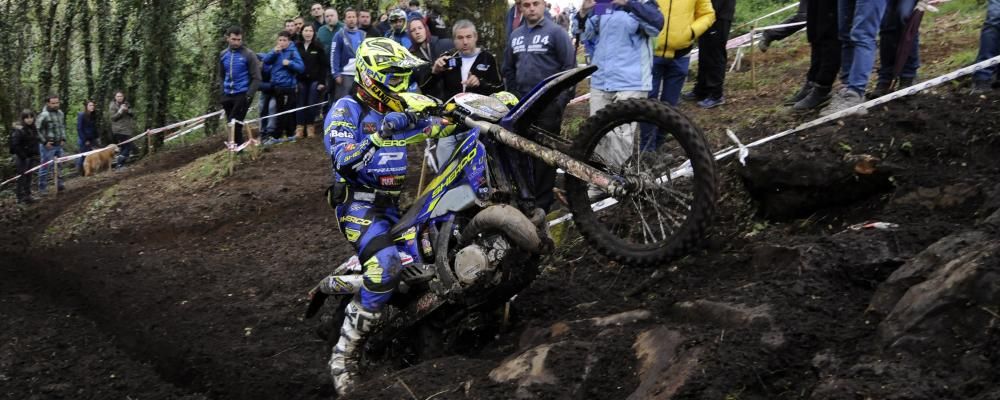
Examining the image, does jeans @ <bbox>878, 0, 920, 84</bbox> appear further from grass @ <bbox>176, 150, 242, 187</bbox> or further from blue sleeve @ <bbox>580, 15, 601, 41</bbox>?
grass @ <bbox>176, 150, 242, 187</bbox>

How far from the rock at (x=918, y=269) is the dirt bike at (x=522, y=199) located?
3.39 feet

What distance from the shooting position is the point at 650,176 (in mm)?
5539

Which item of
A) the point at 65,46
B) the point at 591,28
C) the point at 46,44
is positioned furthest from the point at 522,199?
Result: the point at 46,44

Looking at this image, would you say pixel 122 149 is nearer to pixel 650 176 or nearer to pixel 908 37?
pixel 908 37

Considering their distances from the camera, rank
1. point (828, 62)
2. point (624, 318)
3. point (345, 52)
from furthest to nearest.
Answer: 1. point (345, 52)
2. point (828, 62)
3. point (624, 318)

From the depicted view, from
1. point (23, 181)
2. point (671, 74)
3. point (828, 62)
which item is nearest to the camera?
point (828, 62)

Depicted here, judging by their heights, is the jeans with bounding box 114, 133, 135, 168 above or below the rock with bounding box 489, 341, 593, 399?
below

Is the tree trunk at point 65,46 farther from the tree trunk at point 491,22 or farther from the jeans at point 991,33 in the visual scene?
the jeans at point 991,33

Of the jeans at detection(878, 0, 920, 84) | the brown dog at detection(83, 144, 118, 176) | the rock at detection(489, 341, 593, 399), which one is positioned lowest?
the brown dog at detection(83, 144, 118, 176)

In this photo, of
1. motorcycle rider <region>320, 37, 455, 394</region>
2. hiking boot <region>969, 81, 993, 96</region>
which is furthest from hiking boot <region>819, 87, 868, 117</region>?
motorcycle rider <region>320, 37, 455, 394</region>

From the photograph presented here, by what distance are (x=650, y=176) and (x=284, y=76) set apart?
425 inches

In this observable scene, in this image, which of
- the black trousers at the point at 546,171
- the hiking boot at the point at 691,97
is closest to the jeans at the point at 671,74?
the black trousers at the point at 546,171

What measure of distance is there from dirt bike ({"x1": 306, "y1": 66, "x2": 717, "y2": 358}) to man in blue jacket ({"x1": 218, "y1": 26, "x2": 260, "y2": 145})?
9.73 m

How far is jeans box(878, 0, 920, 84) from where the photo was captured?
7809 mm
